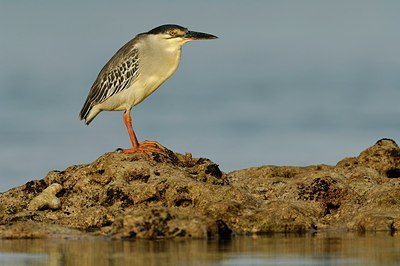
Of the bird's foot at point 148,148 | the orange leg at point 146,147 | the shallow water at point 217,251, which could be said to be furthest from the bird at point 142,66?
the shallow water at point 217,251

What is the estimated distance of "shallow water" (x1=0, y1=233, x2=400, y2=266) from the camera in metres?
12.1

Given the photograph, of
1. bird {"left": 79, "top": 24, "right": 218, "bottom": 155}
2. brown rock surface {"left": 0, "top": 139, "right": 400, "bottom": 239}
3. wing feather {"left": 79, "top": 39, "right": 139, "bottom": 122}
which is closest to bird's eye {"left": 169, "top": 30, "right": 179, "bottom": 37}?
bird {"left": 79, "top": 24, "right": 218, "bottom": 155}

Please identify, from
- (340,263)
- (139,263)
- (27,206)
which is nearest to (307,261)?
(340,263)

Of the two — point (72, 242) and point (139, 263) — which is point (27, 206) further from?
point (139, 263)

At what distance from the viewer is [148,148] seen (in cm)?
1841

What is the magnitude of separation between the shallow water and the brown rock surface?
1.85ft

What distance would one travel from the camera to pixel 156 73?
20828 millimetres

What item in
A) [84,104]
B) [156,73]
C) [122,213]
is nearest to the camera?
[122,213]

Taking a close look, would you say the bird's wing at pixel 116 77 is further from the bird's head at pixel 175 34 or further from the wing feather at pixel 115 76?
the bird's head at pixel 175 34

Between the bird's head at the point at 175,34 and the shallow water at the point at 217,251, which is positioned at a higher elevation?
the bird's head at the point at 175,34

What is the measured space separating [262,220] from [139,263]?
14.9 ft

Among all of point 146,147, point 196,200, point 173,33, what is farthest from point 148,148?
point 173,33

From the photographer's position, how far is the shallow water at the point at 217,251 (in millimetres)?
12148

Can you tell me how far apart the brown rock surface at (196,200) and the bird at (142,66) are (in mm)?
2699
